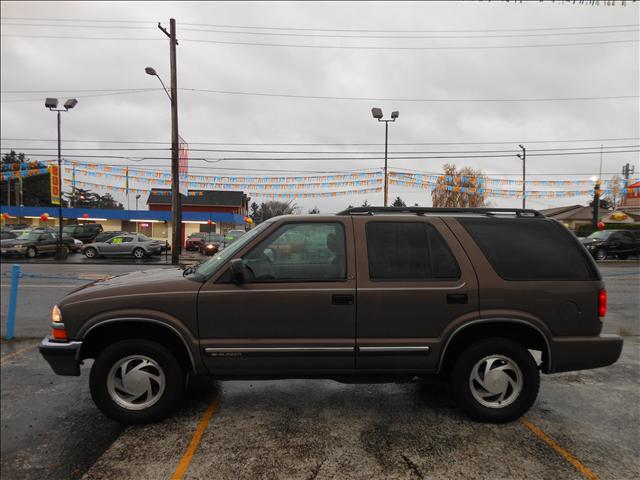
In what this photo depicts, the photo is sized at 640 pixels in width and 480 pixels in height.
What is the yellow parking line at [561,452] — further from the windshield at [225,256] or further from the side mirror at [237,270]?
the windshield at [225,256]

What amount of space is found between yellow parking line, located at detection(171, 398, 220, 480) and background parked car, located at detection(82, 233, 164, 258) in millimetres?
23051

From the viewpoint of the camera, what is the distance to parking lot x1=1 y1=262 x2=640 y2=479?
110 inches

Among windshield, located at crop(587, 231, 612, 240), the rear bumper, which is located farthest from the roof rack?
windshield, located at crop(587, 231, 612, 240)

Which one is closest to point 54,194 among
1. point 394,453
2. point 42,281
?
point 42,281

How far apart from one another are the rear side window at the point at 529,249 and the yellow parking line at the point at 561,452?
128cm

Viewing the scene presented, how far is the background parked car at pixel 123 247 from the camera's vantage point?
23906 millimetres

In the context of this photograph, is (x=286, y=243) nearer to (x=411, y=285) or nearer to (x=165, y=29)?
(x=411, y=285)

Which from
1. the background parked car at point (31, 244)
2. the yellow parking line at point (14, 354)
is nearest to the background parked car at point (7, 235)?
the background parked car at point (31, 244)

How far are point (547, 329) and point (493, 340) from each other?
45 cm

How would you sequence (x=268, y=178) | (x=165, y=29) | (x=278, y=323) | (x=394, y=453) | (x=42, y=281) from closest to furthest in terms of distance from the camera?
(x=394, y=453) < (x=278, y=323) < (x=42, y=281) < (x=165, y=29) < (x=268, y=178)

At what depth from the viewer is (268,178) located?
1022 inches

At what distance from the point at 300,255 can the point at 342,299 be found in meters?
0.53

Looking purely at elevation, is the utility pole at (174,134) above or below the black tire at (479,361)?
above

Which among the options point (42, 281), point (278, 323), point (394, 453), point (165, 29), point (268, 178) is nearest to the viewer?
point (394, 453)
